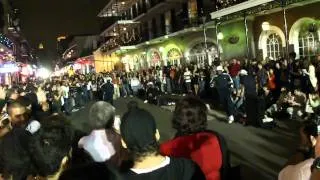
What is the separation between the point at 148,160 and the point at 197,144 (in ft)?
3.20

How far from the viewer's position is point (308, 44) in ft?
79.3

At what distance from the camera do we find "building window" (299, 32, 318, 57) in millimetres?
23547

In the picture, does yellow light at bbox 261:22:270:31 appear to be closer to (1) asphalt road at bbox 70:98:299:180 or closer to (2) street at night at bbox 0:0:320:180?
(2) street at night at bbox 0:0:320:180

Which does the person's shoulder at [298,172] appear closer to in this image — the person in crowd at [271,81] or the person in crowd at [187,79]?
the person in crowd at [271,81]

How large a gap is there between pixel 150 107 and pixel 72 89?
6580 mm

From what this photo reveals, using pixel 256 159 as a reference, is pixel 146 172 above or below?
above

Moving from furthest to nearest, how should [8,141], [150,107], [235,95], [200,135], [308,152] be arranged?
[150,107] → [235,95] → [308,152] → [8,141] → [200,135]

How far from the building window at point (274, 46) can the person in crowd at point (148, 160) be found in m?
23.9

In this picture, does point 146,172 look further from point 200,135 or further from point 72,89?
point 72,89

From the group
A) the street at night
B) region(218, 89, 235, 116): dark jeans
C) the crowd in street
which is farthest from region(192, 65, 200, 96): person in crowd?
the crowd in street

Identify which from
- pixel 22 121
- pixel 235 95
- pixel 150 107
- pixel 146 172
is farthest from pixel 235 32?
pixel 146 172

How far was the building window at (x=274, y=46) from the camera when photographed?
1054 inches

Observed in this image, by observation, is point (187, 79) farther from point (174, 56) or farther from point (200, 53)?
point (174, 56)

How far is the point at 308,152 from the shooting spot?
505 cm
